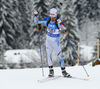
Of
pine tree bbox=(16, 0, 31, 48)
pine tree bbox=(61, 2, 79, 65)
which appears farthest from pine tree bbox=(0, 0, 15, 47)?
pine tree bbox=(61, 2, 79, 65)

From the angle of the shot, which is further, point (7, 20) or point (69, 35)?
point (7, 20)

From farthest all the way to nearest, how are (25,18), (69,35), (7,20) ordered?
(25,18), (7,20), (69,35)

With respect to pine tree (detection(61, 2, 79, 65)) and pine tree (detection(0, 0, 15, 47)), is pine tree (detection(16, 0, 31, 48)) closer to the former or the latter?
pine tree (detection(0, 0, 15, 47))

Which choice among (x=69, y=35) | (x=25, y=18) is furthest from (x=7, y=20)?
(x=69, y=35)

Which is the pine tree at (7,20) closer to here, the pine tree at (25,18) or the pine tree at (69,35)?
the pine tree at (25,18)

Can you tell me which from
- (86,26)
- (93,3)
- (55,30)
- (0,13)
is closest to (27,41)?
(0,13)

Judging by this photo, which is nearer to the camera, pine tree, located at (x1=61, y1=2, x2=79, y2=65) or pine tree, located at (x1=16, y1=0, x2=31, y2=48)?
pine tree, located at (x1=61, y1=2, x2=79, y2=65)

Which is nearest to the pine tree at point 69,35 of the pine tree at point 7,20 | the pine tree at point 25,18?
the pine tree at point 7,20

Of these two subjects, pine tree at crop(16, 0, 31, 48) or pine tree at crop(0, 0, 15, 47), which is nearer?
pine tree at crop(0, 0, 15, 47)

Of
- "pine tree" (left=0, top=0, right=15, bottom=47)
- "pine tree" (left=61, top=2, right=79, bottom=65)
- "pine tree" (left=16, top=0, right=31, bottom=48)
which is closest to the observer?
"pine tree" (left=61, top=2, right=79, bottom=65)

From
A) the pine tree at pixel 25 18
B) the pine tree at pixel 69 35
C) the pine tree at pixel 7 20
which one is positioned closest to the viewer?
the pine tree at pixel 69 35

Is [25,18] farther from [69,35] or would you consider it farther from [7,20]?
[69,35]

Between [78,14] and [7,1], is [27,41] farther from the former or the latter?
[78,14]

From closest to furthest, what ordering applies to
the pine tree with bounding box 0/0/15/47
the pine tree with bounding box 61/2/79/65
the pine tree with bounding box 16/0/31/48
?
1. the pine tree with bounding box 61/2/79/65
2. the pine tree with bounding box 0/0/15/47
3. the pine tree with bounding box 16/0/31/48
